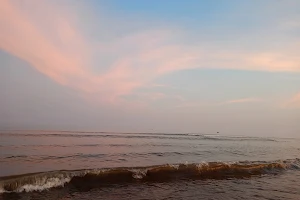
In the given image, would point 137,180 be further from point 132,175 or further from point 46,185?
point 46,185

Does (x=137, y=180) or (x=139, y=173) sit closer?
(x=137, y=180)

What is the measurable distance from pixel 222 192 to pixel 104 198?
5254 mm

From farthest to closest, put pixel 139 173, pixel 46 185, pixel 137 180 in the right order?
pixel 139 173, pixel 137 180, pixel 46 185

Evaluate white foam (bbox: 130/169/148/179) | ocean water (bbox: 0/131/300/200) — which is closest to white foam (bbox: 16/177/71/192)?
ocean water (bbox: 0/131/300/200)

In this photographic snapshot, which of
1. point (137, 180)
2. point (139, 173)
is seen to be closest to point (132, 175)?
point (139, 173)

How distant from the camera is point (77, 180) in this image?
1305cm

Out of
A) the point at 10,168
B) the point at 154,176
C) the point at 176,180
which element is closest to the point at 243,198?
the point at 176,180

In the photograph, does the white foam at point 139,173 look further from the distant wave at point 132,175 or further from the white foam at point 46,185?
the white foam at point 46,185

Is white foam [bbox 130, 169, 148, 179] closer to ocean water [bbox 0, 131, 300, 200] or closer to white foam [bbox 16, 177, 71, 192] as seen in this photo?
ocean water [bbox 0, 131, 300, 200]

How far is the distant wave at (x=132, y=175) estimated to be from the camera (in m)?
11.7

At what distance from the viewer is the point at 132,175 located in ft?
46.8

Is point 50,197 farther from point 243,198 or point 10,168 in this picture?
point 243,198

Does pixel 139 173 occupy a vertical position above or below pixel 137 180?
above

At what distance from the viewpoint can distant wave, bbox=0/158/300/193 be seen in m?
11.7
